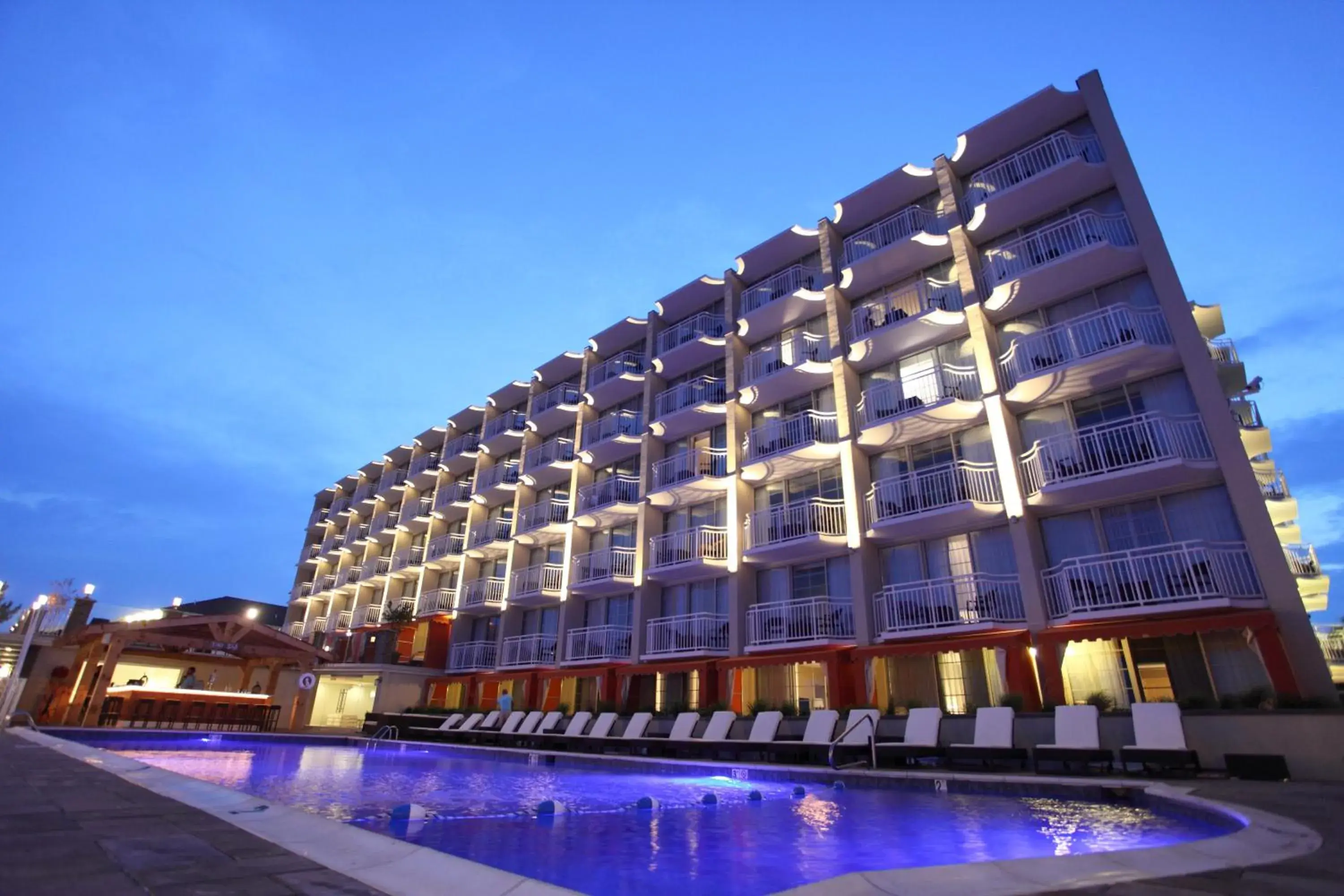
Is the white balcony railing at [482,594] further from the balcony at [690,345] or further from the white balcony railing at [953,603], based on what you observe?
the white balcony railing at [953,603]

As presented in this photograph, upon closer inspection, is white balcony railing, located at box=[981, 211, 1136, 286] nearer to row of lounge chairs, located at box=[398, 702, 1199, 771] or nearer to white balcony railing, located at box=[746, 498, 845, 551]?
white balcony railing, located at box=[746, 498, 845, 551]

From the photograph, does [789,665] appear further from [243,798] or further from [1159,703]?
[243,798]

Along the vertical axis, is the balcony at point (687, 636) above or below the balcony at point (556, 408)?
below

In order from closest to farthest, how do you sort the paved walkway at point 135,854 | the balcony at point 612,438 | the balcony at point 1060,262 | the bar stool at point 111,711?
the paved walkway at point 135,854 → the balcony at point 1060,262 → the bar stool at point 111,711 → the balcony at point 612,438

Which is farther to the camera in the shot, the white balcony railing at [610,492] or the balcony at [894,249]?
the white balcony railing at [610,492]

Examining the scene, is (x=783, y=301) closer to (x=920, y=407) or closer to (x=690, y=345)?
(x=690, y=345)

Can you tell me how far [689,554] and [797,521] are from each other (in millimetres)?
4164

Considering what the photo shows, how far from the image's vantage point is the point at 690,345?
24344 mm

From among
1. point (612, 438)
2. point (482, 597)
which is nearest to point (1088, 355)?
point (612, 438)

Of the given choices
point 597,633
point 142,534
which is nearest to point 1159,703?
point 597,633

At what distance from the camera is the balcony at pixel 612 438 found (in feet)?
85.6

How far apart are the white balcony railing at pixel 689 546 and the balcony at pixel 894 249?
9031mm

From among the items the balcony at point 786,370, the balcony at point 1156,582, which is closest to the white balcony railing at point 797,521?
the balcony at point 786,370

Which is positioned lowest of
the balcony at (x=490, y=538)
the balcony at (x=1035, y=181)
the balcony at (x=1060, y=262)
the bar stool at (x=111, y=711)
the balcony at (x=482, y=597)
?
the bar stool at (x=111, y=711)
